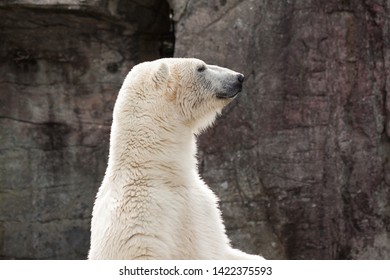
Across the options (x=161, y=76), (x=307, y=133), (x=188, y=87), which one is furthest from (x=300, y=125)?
(x=161, y=76)

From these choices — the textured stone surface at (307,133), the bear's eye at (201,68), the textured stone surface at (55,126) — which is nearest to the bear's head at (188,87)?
the bear's eye at (201,68)

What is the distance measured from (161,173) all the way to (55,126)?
5376 mm

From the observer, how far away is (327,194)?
877cm

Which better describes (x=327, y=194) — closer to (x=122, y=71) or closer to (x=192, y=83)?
(x=122, y=71)

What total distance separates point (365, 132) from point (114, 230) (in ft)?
14.3

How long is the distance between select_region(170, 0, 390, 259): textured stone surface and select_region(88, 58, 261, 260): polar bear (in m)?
3.29

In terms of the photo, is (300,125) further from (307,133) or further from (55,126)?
(55,126)

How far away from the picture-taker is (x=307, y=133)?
8.80 meters

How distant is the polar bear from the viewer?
4.95m

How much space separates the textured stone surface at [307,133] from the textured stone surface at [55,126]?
5.70ft

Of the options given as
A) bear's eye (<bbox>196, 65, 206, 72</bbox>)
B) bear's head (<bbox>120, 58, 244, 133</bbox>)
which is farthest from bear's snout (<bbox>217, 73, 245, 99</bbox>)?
bear's eye (<bbox>196, 65, 206, 72</bbox>)

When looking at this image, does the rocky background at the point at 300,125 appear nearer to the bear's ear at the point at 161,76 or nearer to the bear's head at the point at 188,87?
the bear's head at the point at 188,87

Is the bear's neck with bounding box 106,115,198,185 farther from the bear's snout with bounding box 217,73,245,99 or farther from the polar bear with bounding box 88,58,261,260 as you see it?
the bear's snout with bounding box 217,73,245,99
